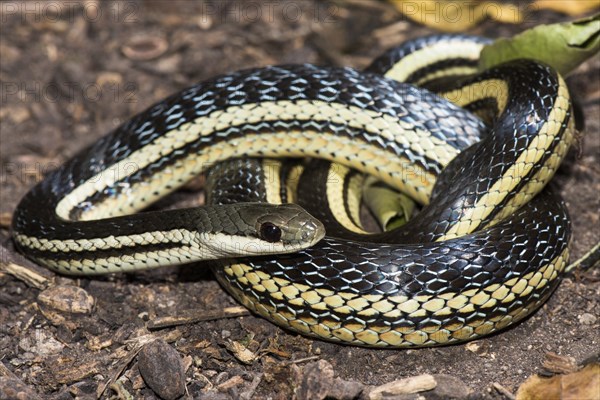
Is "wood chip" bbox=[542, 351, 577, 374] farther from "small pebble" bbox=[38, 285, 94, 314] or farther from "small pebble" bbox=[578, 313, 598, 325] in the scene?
"small pebble" bbox=[38, 285, 94, 314]

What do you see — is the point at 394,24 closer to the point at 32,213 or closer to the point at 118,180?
the point at 118,180

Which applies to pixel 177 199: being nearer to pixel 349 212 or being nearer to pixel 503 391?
pixel 349 212

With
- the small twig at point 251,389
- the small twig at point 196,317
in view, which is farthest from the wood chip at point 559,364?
the small twig at point 196,317

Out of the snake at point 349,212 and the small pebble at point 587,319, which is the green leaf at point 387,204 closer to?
the snake at point 349,212

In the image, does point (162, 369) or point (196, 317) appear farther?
point (196, 317)

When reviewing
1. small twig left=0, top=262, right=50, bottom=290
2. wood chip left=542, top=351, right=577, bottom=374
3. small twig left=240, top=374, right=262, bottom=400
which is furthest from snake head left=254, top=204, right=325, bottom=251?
small twig left=0, top=262, right=50, bottom=290

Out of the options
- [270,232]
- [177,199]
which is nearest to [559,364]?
[270,232]
